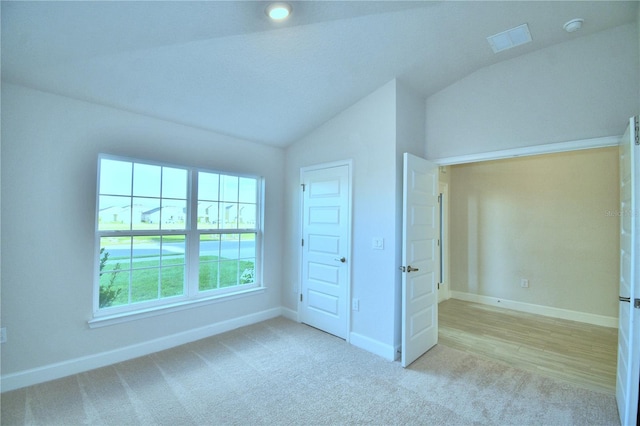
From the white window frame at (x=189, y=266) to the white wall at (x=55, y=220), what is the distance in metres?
0.07

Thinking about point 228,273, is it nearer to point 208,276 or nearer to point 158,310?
point 208,276

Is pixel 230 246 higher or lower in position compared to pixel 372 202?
lower

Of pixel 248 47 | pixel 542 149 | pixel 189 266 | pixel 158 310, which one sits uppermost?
pixel 248 47

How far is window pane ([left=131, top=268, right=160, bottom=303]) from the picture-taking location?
9.73 feet

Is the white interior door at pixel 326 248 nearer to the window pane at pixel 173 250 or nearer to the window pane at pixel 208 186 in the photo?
the window pane at pixel 208 186

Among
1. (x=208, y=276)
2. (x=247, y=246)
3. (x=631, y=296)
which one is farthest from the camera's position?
(x=247, y=246)

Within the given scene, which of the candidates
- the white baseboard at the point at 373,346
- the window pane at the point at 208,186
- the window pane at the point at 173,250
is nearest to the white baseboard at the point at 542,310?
the white baseboard at the point at 373,346

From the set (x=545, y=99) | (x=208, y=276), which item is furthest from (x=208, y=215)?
(x=545, y=99)

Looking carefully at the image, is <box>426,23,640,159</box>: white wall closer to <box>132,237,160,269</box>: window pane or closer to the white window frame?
the white window frame

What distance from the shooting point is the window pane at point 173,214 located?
3158mm

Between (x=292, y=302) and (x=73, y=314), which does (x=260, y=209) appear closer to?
(x=292, y=302)

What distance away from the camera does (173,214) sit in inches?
127

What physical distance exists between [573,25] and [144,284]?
4.54 m

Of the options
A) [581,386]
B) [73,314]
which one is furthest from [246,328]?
[581,386]
